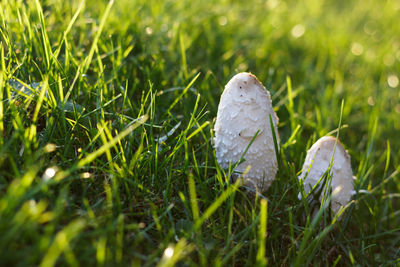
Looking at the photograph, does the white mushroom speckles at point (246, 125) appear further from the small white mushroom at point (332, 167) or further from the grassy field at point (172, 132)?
the small white mushroom at point (332, 167)

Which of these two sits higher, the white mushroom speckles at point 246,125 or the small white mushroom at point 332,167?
the white mushroom speckles at point 246,125

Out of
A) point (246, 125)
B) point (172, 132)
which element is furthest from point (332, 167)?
point (172, 132)

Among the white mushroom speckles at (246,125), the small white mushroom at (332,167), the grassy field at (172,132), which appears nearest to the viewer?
the grassy field at (172,132)

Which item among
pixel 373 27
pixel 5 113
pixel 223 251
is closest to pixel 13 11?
pixel 5 113

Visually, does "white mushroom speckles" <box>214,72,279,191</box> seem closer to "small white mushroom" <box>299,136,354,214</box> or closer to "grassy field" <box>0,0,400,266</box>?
"grassy field" <box>0,0,400,266</box>

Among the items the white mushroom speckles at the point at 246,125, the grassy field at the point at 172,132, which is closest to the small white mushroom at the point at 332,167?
the grassy field at the point at 172,132

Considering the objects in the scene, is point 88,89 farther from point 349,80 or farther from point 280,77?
point 349,80

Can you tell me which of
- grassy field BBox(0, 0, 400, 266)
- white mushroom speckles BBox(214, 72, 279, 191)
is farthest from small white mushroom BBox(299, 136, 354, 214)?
white mushroom speckles BBox(214, 72, 279, 191)
